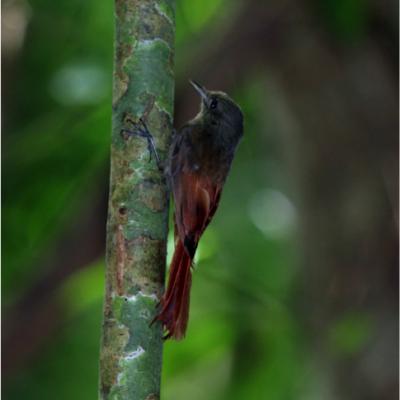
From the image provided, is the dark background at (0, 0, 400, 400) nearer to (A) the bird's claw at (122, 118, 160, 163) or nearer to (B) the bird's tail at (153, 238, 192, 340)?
(B) the bird's tail at (153, 238, 192, 340)

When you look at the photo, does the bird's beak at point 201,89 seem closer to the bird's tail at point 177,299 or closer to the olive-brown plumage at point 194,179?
the olive-brown plumage at point 194,179

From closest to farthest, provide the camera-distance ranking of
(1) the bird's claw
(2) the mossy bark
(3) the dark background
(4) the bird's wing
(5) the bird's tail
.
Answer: (2) the mossy bark < (5) the bird's tail < (1) the bird's claw < (4) the bird's wing < (3) the dark background

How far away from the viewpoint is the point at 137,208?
78.6 inches

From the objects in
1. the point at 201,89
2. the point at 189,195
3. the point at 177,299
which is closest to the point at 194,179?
the point at 189,195

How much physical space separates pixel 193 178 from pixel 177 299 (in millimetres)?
929

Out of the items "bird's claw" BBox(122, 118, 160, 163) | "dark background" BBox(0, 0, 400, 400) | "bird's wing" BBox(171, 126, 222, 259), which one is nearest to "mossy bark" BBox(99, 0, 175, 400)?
"bird's claw" BBox(122, 118, 160, 163)

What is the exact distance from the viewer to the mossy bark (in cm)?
179

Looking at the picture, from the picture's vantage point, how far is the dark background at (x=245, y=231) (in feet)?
10.7

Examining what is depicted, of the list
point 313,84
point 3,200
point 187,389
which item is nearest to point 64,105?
point 3,200

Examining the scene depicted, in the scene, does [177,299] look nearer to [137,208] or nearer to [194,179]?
[137,208]

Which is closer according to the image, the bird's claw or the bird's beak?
the bird's claw

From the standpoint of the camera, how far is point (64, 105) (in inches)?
129

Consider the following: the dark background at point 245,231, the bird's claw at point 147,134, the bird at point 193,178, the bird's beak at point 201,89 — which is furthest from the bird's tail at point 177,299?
the bird's beak at point 201,89

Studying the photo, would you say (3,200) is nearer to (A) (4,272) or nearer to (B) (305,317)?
(A) (4,272)
